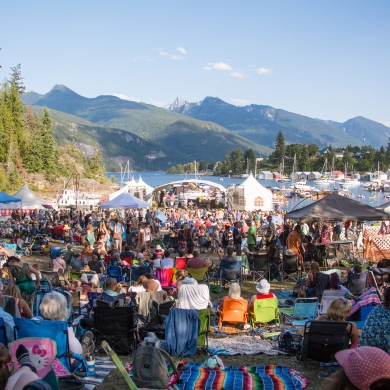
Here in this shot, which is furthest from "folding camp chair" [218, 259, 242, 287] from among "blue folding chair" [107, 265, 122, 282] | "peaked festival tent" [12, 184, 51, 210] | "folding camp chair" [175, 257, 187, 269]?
"peaked festival tent" [12, 184, 51, 210]

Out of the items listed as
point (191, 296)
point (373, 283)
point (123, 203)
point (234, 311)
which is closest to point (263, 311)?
point (234, 311)

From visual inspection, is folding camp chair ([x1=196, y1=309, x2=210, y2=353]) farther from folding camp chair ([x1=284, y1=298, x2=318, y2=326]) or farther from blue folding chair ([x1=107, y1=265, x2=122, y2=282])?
blue folding chair ([x1=107, y1=265, x2=122, y2=282])

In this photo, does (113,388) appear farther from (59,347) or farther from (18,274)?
(18,274)

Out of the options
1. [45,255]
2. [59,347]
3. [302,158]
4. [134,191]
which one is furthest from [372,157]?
[59,347]

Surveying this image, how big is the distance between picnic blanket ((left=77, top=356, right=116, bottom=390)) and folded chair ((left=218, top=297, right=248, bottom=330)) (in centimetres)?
197

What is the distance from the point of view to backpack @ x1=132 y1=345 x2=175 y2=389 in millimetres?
4348

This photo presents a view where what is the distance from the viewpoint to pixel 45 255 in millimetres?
15547

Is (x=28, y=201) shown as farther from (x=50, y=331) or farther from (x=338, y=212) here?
(x=50, y=331)

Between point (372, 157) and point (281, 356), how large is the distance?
14978 cm

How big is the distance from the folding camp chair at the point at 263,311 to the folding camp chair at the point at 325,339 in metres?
1.76

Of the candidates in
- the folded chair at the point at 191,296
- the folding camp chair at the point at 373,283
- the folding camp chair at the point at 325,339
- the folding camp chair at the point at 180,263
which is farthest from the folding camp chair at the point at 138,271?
the folding camp chair at the point at 325,339

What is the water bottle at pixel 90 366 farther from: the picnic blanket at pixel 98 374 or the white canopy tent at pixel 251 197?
the white canopy tent at pixel 251 197

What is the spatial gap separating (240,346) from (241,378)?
125 centimetres

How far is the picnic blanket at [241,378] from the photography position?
15.6ft
